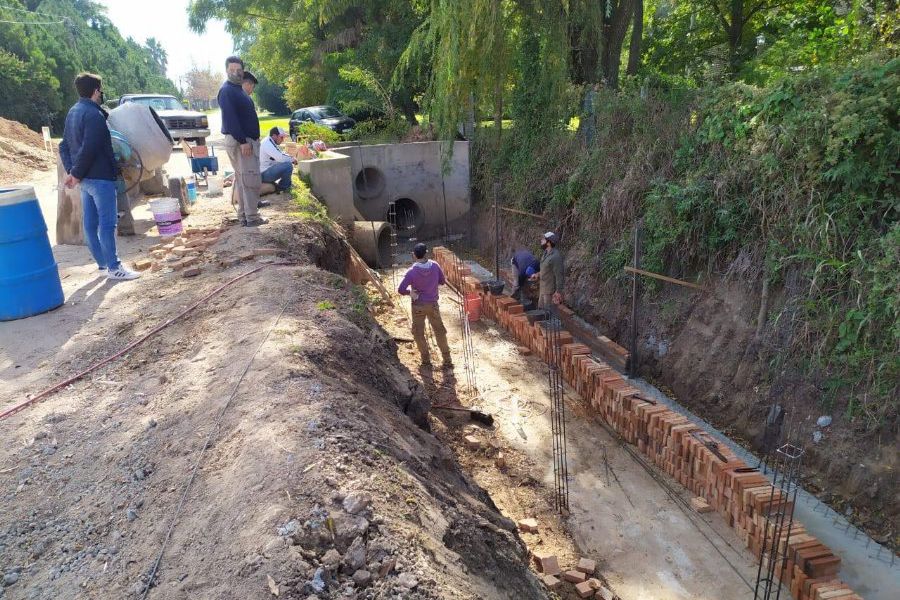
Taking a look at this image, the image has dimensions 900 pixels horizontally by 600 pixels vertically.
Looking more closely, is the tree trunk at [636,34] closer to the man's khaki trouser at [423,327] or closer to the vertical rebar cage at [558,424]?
the vertical rebar cage at [558,424]

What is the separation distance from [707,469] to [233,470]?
3921 millimetres

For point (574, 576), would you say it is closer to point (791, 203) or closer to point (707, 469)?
point (707, 469)

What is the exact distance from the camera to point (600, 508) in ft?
16.3

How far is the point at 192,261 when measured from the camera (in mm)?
6352

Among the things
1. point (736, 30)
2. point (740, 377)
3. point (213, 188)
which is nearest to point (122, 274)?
point (213, 188)

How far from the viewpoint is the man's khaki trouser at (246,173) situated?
689 centimetres

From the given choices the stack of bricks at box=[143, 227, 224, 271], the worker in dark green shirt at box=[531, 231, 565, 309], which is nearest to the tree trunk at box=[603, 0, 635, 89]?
the worker in dark green shirt at box=[531, 231, 565, 309]

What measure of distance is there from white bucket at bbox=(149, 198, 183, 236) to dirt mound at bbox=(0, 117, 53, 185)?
382 inches

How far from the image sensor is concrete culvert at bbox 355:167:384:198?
14.0 meters

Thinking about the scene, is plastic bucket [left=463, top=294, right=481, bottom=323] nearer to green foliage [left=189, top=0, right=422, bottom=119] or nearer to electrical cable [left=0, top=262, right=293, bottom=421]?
electrical cable [left=0, top=262, right=293, bottom=421]

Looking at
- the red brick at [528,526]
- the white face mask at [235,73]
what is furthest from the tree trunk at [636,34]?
the red brick at [528,526]

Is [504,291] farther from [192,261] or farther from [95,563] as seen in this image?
[95,563]

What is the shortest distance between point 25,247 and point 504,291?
7.17m

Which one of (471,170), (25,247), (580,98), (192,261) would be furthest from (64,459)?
(471,170)
